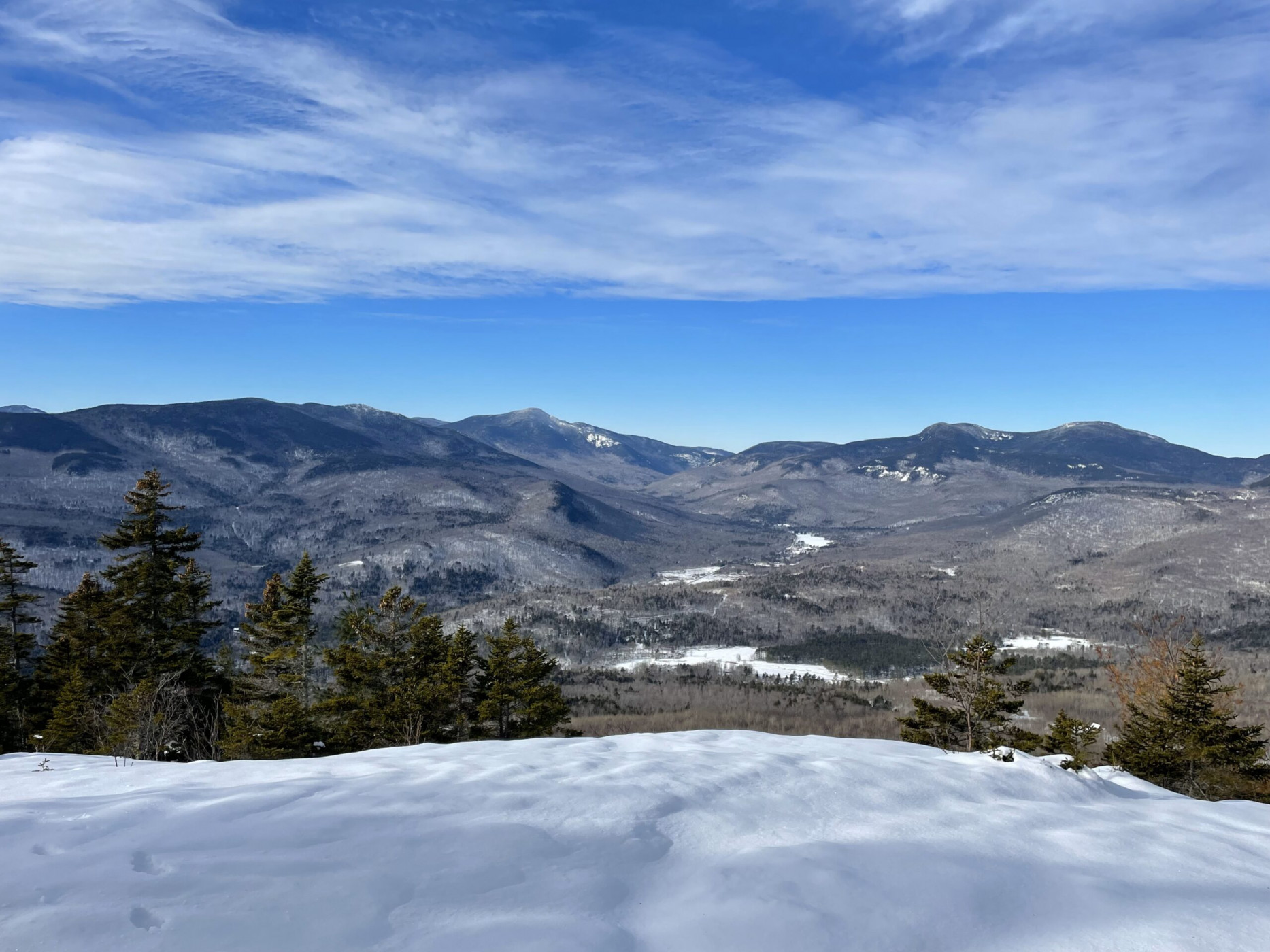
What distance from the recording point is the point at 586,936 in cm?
542

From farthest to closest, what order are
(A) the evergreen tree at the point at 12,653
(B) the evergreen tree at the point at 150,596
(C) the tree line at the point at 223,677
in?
(A) the evergreen tree at the point at 12,653 → (B) the evergreen tree at the point at 150,596 → (C) the tree line at the point at 223,677

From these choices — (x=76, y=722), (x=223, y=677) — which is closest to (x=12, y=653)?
(x=76, y=722)

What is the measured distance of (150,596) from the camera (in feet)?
98.0

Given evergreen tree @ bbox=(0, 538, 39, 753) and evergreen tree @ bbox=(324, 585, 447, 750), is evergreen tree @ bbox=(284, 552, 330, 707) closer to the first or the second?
evergreen tree @ bbox=(324, 585, 447, 750)

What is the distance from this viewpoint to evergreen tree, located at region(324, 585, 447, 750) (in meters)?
28.7

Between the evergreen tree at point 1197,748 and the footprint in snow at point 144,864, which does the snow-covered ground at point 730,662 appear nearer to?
the evergreen tree at point 1197,748

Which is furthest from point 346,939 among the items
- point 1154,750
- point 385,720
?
point 1154,750

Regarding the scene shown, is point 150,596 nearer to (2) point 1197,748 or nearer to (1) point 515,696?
(1) point 515,696

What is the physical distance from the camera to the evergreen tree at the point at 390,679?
94.0 feet

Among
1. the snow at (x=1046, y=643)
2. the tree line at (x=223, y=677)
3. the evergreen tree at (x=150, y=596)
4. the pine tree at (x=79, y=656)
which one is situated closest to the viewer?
the tree line at (x=223, y=677)

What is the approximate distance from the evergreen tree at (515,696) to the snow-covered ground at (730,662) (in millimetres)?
125906

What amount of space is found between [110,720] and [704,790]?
25791 millimetres

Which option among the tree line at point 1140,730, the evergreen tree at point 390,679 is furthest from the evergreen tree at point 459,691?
the tree line at point 1140,730

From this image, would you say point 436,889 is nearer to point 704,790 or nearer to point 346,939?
point 346,939
